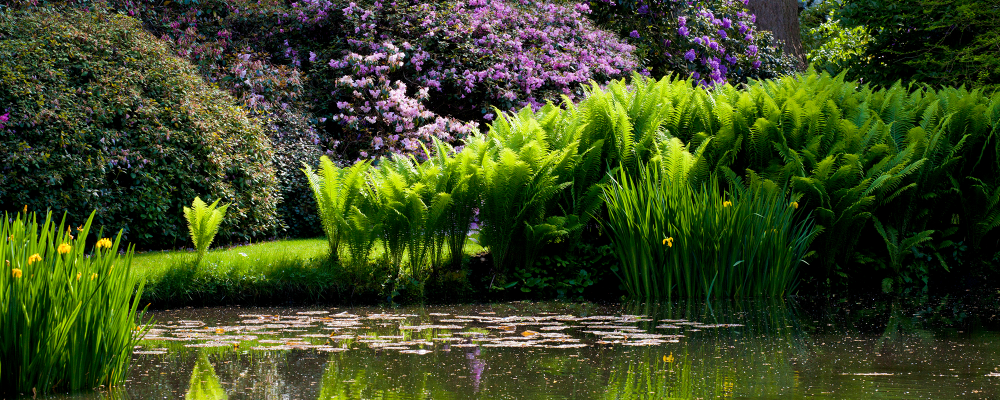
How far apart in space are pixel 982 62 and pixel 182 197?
1027 cm

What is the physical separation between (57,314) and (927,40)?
1244cm

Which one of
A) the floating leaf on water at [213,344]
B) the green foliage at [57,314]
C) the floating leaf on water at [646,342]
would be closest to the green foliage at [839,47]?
the floating leaf on water at [646,342]

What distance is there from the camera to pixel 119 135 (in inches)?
320

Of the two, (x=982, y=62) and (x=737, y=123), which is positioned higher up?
(x=982, y=62)

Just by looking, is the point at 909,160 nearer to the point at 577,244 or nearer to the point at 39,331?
the point at 577,244

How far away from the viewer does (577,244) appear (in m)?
6.91

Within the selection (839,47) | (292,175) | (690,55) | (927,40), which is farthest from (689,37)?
(292,175)

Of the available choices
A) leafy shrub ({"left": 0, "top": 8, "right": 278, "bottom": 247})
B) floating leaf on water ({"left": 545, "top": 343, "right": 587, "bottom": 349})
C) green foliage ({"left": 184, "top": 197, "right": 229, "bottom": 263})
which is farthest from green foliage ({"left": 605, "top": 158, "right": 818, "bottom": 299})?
leafy shrub ({"left": 0, "top": 8, "right": 278, "bottom": 247})

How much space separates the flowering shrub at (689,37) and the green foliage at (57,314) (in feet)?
A: 38.1

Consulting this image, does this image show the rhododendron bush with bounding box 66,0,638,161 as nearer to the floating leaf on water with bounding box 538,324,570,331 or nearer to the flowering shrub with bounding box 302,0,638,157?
the flowering shrub with bounding box 302,0,638,157

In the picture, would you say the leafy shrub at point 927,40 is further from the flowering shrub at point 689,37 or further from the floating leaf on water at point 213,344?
the floating leaf on water at point 213,344

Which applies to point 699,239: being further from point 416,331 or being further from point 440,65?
point 440,65

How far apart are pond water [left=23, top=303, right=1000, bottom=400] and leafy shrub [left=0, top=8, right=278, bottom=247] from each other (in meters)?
2.73

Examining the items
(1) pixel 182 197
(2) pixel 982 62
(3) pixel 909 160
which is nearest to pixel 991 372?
(3) pixel 909 160
